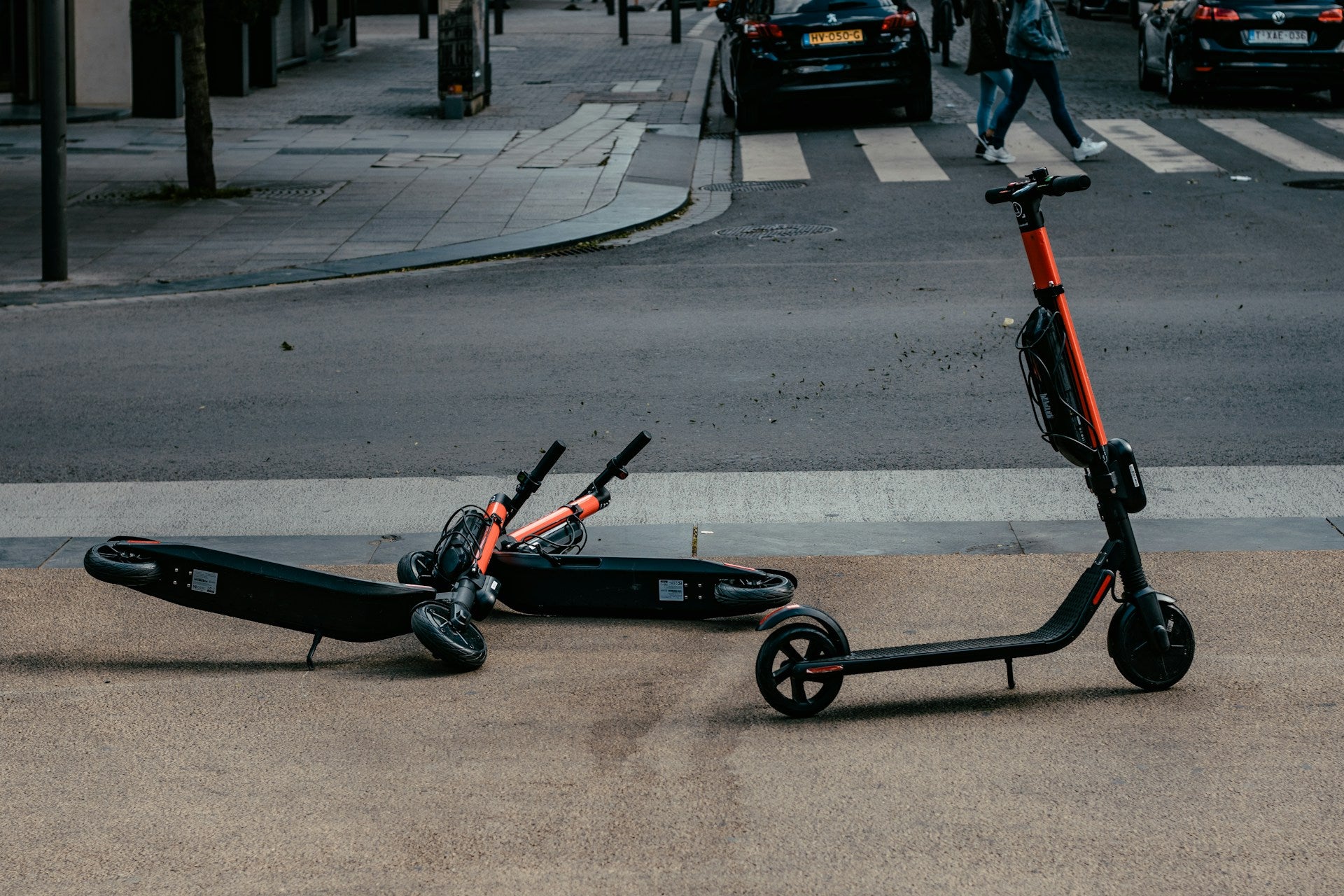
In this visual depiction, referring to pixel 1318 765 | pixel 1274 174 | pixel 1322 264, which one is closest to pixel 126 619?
pixel 1318 765

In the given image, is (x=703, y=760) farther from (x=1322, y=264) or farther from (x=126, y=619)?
(x=1322, y=264)

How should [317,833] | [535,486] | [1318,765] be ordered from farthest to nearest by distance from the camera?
[535,486] < [1318,765] < [317,833]

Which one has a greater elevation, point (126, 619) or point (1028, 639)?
point (1028, 639)

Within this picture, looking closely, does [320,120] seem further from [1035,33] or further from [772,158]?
[1035,33]

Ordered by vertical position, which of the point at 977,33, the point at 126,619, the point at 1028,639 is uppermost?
the point at 977,33

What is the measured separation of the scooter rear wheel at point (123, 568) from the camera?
4.55 meters

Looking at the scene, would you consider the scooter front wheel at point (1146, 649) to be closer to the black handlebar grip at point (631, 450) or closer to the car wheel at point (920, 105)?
the black handlebar grip at point (631, 450)

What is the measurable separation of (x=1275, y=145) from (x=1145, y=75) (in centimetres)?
518

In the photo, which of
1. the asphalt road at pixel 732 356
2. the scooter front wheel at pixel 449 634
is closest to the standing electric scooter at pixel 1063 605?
the scooter front wheel at pixel 449 634

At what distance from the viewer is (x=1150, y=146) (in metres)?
16.2

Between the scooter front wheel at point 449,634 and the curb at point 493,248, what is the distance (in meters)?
7.03

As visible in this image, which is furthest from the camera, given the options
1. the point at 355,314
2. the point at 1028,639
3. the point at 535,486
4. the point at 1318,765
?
the point at 355,314

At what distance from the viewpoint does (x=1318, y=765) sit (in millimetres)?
3889

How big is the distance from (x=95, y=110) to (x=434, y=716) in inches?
703
